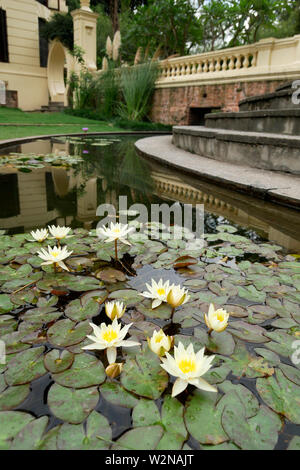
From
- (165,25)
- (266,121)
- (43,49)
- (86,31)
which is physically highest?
(165,25)

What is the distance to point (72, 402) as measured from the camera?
2.16 feet

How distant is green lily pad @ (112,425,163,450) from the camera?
570mm

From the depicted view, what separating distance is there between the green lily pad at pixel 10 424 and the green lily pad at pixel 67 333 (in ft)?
0.70

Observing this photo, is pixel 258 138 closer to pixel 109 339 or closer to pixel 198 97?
pixel 109 339

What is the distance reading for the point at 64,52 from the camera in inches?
488

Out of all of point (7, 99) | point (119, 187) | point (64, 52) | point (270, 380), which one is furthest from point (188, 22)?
point (270, 380)

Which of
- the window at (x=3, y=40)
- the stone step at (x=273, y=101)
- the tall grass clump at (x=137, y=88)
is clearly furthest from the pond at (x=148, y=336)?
the window at (x=3, y=40)

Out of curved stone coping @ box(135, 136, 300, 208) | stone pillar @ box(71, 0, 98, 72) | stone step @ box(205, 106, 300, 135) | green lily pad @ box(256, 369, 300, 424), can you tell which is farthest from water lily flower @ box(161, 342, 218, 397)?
stone pillar @ box(71, 0, 98, 72)

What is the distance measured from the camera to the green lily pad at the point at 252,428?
0.58m

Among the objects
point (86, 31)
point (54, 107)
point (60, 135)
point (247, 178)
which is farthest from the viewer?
point (54, 107)

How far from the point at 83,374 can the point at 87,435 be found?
0.16 meters

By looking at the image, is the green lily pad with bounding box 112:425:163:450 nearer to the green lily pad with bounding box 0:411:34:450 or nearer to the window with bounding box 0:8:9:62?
the green lily pad with bounding box 0:411:34:450

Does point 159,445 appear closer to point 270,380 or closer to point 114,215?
point 270,380

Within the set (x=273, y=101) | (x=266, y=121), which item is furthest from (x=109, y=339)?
(x=273, y=101)
